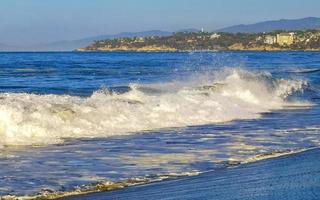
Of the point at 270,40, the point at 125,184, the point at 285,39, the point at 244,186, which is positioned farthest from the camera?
the point at 285,39

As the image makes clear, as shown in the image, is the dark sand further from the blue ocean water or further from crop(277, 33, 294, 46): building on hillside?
crop(277, 33, 294, 46): building on hillside

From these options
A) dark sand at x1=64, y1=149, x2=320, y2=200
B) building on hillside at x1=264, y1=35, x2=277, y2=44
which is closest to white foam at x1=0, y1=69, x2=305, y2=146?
dark sand at x1=64, y1=149, x2=320, y2=200

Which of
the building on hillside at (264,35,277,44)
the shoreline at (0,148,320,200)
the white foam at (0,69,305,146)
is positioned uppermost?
the shoreline at (0,148,320,200)

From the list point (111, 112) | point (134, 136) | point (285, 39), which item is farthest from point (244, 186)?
point (285, 39)

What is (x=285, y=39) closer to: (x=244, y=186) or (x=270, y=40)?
(x=270, y=40)

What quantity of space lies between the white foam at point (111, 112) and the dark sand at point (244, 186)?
4821 mm

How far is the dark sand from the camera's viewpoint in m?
7.55

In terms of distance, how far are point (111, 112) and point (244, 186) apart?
9.22 meters

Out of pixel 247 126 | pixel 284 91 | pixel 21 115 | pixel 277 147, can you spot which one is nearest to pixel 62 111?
pixel 21 115

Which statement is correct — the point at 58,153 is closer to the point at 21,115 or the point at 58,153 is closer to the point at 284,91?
the point at 21,115

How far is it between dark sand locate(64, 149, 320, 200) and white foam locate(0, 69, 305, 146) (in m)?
4.82

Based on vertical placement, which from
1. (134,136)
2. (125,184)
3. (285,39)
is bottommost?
(285,39)

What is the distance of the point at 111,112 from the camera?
675 inches

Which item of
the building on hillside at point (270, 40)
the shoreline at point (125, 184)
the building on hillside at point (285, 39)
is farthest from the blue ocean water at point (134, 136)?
the building on hillside at point (270, 40)
